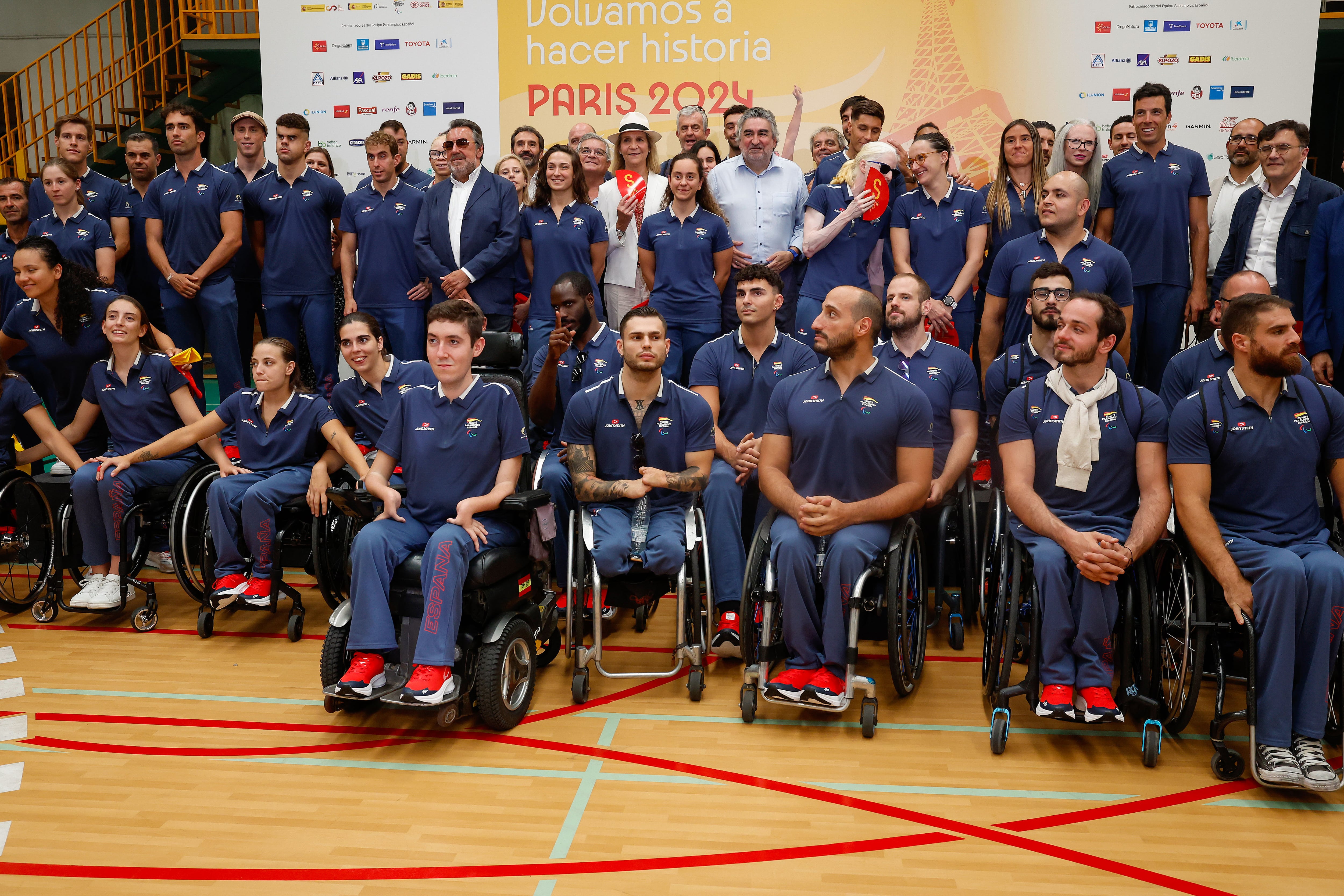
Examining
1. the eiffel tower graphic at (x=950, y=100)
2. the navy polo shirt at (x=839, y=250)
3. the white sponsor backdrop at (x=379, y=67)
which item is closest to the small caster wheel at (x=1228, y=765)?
the navy polo shirt at (x=839, y=250)

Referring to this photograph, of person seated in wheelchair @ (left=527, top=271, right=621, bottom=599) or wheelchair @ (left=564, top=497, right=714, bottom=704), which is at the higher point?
person seated in wheelchair @ (left=527, top=271, right=621, bottom=599)

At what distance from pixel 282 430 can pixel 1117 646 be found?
3.54 m

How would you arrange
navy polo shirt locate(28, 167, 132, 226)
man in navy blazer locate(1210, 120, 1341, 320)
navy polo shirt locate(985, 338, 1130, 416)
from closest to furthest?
navy polo shirt locate(985, 338, 1130, 416) < man in navy blazer locate(1210, 120, 1341, 320) < navy polo shirt locate(28, 167, 132, 226)

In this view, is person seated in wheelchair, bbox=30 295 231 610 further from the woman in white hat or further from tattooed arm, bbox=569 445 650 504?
the woman in white hat

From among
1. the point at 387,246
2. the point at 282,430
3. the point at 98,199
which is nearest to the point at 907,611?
the point at 282,430

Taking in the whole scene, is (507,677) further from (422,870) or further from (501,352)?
(501,352)

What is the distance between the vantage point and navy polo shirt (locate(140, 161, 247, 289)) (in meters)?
5.46

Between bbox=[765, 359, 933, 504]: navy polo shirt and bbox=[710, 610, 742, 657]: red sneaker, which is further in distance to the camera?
bbox=[710, 610, 742, 657]: red sneaker

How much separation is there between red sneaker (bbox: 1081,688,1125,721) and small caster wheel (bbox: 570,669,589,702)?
1.67 meters

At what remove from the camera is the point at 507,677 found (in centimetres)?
315

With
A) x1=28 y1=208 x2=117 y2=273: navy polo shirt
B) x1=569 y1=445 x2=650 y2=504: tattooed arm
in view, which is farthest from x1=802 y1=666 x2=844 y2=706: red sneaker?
x1=28 y1=208 x2=117 y2=273: navy polo shirt

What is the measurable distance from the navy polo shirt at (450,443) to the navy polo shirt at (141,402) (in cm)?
169

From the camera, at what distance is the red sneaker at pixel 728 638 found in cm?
366

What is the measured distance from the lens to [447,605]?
3041 mm
